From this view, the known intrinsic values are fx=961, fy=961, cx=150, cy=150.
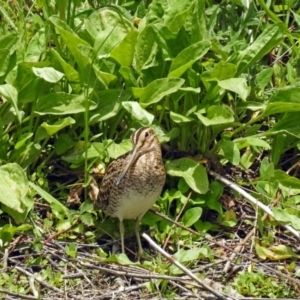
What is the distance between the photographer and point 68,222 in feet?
15.9

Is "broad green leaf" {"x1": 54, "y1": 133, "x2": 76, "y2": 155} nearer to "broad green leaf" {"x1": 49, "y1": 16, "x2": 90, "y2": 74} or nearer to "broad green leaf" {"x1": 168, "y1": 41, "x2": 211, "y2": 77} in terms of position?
"broad green leaf" {"x1": 49, "y1": 16, "x2": 90, "y2": 74}

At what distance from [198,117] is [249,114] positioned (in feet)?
2.09

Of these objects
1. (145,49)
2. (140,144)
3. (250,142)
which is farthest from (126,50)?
(250,142)

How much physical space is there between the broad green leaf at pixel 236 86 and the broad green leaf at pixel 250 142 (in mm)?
288

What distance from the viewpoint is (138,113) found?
4793 millimetres

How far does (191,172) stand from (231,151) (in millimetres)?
235

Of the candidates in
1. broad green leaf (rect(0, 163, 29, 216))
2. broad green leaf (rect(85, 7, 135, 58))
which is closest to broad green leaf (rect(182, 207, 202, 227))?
broad green leaf (rect(0, 163, 29, 216))

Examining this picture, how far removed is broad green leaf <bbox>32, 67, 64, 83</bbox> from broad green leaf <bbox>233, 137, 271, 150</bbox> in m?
1.00

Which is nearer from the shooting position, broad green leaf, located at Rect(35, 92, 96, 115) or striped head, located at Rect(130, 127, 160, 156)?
striped head, located at Rect(130, 127, 160, 156)

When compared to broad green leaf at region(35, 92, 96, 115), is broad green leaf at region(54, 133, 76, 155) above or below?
below

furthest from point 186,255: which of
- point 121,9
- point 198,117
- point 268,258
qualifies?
point 121,9

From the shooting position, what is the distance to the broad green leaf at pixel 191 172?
4.88 metres

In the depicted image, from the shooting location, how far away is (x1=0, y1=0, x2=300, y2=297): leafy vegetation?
482 centimetres

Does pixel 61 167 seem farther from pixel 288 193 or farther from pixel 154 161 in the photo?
pixel 288 193
